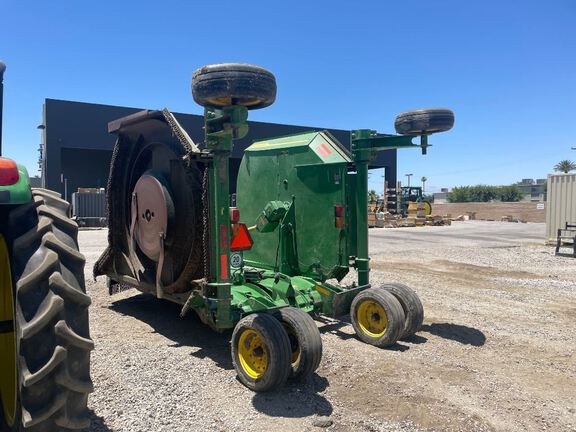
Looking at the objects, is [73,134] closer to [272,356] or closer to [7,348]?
[272,356]

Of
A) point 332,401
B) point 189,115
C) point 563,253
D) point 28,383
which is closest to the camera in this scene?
point 28,383

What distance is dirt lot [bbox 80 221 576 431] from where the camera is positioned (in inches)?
137

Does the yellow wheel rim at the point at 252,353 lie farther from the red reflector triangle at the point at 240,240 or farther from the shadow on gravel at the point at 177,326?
the red reflector triangle at the point at 240,240

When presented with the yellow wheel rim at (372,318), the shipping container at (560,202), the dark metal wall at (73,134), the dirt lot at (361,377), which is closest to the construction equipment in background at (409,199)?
the dark metal wall at (73,134)

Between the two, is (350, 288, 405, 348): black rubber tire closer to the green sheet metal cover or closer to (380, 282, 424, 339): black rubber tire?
(380, 282, 424, 339): black rubber tire

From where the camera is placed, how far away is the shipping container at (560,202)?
16.7 meters

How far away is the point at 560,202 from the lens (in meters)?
17.1

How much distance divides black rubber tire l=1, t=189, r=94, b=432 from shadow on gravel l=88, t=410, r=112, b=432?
869 millimetres

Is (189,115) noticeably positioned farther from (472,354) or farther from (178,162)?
(472,354)

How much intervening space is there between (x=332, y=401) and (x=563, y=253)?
46.1 feet

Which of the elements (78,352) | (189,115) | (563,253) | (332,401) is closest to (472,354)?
(332,401)

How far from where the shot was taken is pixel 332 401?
12.5 ft

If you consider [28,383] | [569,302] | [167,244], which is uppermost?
[167,244]

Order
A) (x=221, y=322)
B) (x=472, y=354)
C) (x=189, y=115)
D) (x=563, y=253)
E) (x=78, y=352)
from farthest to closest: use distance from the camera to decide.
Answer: (x=189, y=115) < (x=563, y=253) < (x=472, y=354) < (x=221, y=322) < (x=78, y=352)
